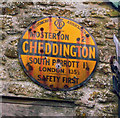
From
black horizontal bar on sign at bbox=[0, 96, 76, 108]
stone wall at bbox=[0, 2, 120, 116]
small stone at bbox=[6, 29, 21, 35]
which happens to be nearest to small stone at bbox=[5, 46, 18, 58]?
stone wall at bbox=[0, 2, 120, 116]

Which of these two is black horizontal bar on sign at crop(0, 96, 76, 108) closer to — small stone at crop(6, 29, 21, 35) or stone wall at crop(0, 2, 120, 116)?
stone wall at crop(0, 2, 120, 116)

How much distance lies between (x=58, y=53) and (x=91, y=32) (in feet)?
1.37

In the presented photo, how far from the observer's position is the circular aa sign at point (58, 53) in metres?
2.07

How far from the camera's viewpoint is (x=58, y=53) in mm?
2148

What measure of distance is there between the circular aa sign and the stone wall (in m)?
0.06

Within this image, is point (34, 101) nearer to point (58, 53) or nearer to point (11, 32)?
point (58, 53)

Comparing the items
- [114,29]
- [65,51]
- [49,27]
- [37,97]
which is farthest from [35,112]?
[114,29]

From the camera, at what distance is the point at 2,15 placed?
2.30m

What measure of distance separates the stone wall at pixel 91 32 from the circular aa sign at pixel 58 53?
58mm

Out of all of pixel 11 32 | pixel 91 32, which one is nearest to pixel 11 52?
pixel 11 32

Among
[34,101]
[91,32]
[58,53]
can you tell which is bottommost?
[34,101]

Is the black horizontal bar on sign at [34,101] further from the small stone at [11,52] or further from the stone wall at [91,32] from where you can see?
the small stone at [11,52]

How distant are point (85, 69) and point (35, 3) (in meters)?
0.84

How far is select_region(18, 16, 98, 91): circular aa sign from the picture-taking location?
2.07m
